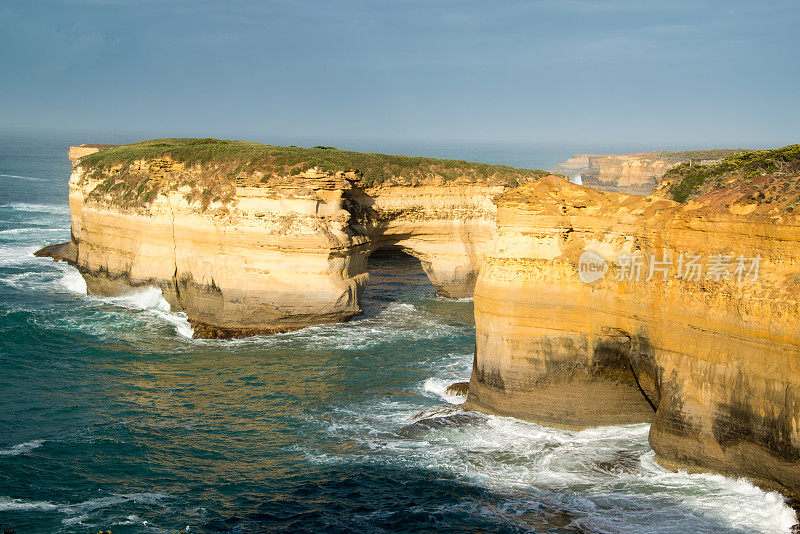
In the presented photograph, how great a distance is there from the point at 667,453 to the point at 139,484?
11.9 m

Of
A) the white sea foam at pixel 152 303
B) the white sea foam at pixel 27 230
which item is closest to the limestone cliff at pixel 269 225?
the white sea foam at pixel 152 303

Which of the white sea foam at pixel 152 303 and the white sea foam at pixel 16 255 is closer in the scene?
the white sea foam at pixel 152 303

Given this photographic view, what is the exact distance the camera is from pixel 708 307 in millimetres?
14953

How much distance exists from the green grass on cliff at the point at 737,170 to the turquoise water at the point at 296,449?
608cm

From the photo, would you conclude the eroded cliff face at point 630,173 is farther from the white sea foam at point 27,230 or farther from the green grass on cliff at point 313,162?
the white sea foam at point 27,230

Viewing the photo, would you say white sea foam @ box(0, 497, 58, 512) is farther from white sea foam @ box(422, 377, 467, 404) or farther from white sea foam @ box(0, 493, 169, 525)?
white sea foam @ box(422, 377, 467, 404)

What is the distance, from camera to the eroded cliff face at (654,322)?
14.0 m

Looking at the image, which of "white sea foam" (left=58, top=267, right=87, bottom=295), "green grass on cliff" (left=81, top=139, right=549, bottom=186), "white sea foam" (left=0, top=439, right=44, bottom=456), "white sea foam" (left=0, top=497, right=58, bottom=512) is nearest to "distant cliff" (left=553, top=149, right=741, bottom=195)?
"green grass on cliff" (left=81, top=139, right=549, bottom=186)

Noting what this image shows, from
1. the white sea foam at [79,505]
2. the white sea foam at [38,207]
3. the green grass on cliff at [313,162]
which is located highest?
the green grass on cliff at [313,162]

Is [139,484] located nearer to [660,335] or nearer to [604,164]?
[660,335]

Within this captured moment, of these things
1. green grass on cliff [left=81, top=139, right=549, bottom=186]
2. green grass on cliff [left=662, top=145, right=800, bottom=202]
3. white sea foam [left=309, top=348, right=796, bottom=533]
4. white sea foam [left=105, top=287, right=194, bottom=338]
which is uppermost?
green grass on cliff [left=81, top=139, right=549, bottom=186]

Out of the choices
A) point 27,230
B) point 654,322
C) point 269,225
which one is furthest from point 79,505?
point 27,230

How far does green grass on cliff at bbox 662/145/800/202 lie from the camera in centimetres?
1565

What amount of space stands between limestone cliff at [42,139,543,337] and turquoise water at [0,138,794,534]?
193cm
